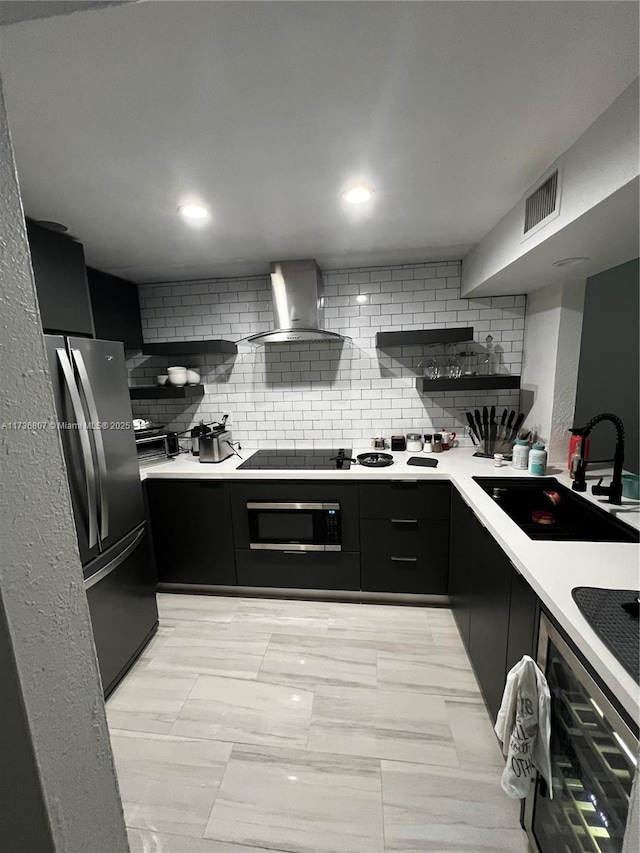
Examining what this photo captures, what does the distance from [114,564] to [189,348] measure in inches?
60.7

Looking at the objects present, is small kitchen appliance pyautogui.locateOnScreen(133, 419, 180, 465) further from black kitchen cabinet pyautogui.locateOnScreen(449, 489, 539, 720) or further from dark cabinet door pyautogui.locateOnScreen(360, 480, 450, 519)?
black kitchen cabinet pyautogui.locateOnScreen(449, 489, 539, 720)

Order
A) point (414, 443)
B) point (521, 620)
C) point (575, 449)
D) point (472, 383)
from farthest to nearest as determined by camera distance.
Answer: point (414, 443), point (472, 383), point (575, 449), point (521, 620)

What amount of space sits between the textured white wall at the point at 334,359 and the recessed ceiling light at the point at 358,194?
1.11m

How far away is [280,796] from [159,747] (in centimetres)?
58

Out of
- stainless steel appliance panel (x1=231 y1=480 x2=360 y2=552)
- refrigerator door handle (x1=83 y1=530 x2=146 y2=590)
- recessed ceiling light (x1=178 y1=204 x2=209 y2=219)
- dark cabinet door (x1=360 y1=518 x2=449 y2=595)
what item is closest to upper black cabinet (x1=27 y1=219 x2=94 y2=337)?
recessed ceiling light (x1=178 y1=204 x2=209 y2=219)

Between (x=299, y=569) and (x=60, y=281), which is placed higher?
(x=60, y=281)

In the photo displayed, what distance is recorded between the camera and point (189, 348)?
2.60 meters

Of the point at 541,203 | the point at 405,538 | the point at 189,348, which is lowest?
the point at 405,538

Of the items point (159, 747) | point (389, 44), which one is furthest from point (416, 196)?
point (159, 747)

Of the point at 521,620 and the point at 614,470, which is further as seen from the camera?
the point at 614,470

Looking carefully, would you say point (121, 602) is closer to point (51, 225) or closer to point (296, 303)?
point (51, 225)

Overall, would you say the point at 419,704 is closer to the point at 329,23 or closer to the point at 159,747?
the point at 159,747

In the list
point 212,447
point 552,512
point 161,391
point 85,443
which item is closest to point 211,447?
Answer: point 212,447

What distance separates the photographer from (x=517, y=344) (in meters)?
2.59
